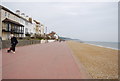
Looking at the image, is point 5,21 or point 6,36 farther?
point 6,36

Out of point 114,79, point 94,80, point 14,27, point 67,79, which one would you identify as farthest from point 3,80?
point 14,27

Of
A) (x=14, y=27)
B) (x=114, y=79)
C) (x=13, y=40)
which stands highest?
(x=14, y=27)

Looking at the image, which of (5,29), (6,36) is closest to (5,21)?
(5,29)

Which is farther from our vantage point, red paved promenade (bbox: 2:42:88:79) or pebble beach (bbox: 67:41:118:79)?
pebble beach (bbox: 67:41:118:79)

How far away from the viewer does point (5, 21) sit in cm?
3100

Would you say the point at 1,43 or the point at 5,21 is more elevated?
the point at 5,21

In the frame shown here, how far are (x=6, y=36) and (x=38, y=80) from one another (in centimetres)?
3156

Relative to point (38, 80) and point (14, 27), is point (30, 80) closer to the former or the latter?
point (38, 80)

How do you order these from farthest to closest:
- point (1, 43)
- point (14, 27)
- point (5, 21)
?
point (14, 27), point (5, 21), point (1, 43)

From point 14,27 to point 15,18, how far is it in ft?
10.8

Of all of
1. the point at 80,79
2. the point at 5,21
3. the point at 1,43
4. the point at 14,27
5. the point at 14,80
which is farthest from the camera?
the point at 14,27

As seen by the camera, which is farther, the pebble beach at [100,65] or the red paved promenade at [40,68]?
the pebble beach at [100,65]

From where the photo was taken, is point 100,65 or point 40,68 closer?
point 40,68

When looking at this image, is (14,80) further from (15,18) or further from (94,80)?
(15,18)
